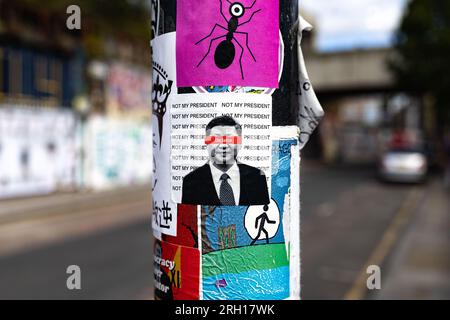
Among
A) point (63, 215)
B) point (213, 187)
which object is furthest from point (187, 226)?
point (63, 215)

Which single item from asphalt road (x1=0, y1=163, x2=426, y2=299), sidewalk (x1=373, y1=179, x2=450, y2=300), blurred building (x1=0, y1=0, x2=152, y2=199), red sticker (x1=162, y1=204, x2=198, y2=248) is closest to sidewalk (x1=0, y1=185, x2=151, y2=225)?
blurred building (x1=0, y1=0, x2=152, y2=199)

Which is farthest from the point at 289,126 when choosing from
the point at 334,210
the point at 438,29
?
the point at 438,29

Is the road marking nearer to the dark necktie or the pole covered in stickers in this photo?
the pole covered in stickers

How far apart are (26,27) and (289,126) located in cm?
1562

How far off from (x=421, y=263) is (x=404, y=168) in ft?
45.3

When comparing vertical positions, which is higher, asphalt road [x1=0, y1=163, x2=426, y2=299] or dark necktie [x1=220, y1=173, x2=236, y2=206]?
dark necktie [x1=220, y1=173, x2=236, y2=206]

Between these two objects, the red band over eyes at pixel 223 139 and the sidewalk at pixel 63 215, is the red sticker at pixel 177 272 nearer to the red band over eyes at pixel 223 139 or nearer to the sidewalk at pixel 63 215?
the red band over eyes at pixel 223 139

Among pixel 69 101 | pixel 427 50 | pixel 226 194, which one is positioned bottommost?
pixel 226 194

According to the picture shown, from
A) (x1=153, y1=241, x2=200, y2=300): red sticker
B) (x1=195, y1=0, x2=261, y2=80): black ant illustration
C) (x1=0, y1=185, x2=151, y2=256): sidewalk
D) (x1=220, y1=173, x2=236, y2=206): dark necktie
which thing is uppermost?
(x1=195, y1=0, x2=261, y2=80): black ant illustration

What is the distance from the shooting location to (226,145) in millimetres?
2084

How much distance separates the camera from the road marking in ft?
20.9

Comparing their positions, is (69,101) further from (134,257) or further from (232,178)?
(232,178)

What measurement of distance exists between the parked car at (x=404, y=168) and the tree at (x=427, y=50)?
833cm

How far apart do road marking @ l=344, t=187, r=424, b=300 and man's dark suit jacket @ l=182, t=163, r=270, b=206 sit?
13.8 feet
